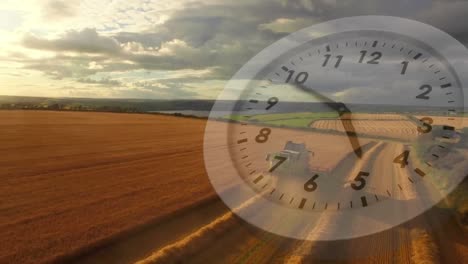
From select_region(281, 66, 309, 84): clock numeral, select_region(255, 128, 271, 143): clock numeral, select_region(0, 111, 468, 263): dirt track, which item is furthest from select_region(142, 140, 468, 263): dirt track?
select_region(281, 66, 309, 84): clock numeral

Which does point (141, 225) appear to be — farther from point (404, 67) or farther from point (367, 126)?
point (404, 67)

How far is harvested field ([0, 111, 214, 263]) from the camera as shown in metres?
8.95

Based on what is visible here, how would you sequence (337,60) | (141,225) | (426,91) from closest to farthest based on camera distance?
(426,91)
(337,60)
(141,225)

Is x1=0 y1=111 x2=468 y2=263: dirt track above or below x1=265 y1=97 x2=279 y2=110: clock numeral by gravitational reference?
below

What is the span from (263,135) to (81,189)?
8962mm

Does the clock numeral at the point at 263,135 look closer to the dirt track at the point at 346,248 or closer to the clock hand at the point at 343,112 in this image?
the clock hand at the point at 343,112

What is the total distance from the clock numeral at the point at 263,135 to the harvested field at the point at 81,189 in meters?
4.92

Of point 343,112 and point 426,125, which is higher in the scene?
point 343,112

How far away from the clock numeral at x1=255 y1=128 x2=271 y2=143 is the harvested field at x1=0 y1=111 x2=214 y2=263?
492 centimetres

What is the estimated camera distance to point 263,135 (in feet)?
20.1

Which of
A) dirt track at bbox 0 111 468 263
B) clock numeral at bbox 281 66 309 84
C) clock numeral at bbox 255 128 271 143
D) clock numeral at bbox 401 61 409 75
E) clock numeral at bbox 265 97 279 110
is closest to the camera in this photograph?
clock numeral at bbox 401 61 409 75

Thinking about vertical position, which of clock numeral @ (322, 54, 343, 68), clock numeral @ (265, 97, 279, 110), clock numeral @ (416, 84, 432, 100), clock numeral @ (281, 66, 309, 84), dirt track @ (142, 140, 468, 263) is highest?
clock numeral @ (322, 54, 343, 68)

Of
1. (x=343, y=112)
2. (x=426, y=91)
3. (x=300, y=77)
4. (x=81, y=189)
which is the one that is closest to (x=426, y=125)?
(x=426, y=91)

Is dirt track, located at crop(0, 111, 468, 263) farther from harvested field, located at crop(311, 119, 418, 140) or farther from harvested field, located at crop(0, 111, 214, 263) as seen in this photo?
harvested field, located at crop(311, 119, 418, 140)
